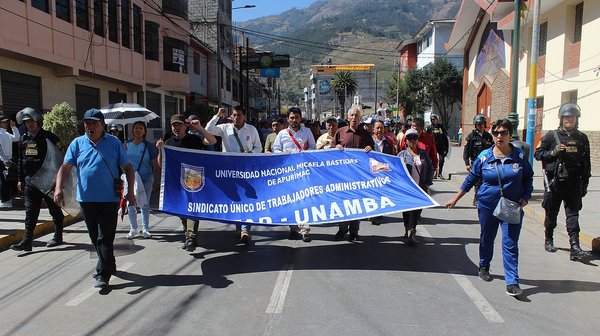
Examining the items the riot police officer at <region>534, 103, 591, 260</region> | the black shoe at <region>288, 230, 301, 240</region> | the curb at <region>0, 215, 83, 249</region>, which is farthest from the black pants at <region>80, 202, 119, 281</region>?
the riot police officer at <region>534, 103, 591, 260</region>

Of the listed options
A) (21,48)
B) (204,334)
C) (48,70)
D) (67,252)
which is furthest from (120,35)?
(204,334)

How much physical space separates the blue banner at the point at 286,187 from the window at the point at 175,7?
22262mm

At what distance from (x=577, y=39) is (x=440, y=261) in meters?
17.9

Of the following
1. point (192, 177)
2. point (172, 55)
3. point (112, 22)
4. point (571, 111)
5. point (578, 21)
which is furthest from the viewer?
point (172, 55)

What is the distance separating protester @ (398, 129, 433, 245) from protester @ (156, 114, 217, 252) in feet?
9.46

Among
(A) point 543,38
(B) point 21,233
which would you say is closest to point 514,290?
(B) point 21,233

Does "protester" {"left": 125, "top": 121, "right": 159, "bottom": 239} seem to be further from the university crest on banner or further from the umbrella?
the umbrella

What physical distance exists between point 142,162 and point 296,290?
3.71 metres

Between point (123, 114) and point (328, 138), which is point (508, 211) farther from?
point (123, 114)

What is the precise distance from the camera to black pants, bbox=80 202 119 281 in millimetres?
4965

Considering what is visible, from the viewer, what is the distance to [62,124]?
10.7 meters

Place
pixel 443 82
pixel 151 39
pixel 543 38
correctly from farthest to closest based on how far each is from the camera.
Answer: pixel 443 82 < pixel 151 39 < pixel 543 38

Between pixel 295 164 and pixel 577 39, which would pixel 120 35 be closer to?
pixel 295 164

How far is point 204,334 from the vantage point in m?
3.85
